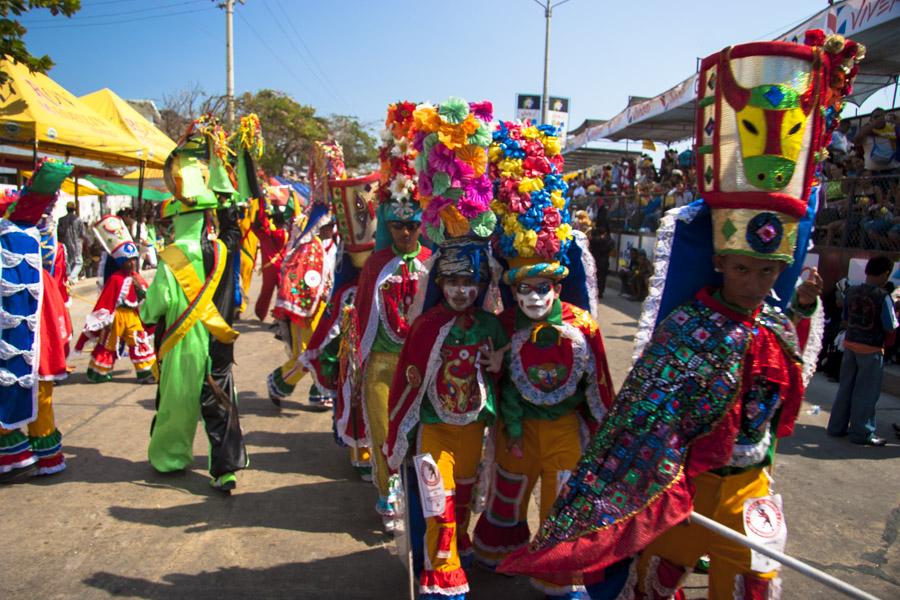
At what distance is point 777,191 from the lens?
8.25ft

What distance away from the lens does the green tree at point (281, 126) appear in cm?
3550

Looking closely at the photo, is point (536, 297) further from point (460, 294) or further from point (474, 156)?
point (474, 156)

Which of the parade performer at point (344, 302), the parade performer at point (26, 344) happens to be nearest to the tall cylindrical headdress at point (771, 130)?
the parade performer at point (344, 302)

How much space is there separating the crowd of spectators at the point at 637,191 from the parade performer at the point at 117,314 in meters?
8.70

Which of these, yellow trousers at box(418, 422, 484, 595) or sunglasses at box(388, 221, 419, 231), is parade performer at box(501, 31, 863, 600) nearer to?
yellow trousers at box(418, 422, 484, 595)

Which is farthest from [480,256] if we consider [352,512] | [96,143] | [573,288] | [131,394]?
[96,143]

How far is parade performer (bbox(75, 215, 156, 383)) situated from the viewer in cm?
816

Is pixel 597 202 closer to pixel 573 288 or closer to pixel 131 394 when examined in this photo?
pixel 131 394

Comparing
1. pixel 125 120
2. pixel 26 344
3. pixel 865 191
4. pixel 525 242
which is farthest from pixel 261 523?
pixel 125 120

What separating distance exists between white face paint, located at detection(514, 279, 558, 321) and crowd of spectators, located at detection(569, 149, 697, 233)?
32.8ft

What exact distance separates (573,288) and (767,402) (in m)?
1.31

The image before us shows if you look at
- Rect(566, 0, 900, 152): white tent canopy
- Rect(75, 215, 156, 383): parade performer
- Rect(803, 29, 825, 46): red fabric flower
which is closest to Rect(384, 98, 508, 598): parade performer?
Rect(803, 29, 825, 46): red fabric flower

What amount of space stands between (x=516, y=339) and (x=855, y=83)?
39.9 ft

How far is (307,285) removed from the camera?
7.40 metres
